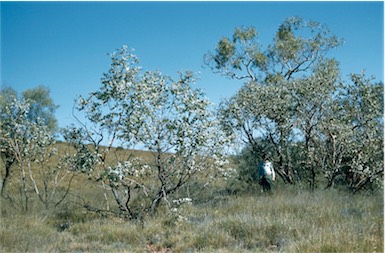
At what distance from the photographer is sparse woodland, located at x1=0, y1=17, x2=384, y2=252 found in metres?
8.45

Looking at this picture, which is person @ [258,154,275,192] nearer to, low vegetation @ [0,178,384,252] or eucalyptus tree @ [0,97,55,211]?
low vegetation @ [0,178,384,252]

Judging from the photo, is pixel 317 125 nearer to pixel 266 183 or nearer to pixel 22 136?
pixel 266 183

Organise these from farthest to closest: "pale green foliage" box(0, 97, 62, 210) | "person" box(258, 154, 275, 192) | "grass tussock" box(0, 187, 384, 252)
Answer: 1. "person" box(258, 154, 275, 192)
2. "pale green foliage" box(0, 97, 62, 210)
3. "grass tussock" box(0, 187, 384, 252)

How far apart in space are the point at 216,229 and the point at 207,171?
3.24m

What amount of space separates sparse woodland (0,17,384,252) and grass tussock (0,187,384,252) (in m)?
0.03

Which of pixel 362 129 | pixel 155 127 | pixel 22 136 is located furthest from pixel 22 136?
pixel 362 129

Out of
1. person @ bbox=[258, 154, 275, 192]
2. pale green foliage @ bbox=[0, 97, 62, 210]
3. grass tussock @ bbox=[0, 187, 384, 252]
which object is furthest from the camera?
person @ bbox=[258, 154, 275, 192]

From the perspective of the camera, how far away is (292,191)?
14438mm

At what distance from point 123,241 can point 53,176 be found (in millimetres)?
7025

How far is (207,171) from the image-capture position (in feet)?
39.3

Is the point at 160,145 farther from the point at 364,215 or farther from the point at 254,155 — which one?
the point at 254,155

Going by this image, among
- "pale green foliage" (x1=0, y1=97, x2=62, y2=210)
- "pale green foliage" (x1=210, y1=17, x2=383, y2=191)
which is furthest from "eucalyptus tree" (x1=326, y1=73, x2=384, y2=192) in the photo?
"pale green foliage" (x1=0, y1=97, x2=62, y2=210)

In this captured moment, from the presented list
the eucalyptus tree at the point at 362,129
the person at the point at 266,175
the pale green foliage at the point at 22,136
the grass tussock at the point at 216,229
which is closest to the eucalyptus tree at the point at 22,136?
the pale green foliage at the point at 22,136

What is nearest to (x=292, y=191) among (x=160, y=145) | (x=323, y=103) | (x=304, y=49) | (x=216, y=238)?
(x=323, y=103)
